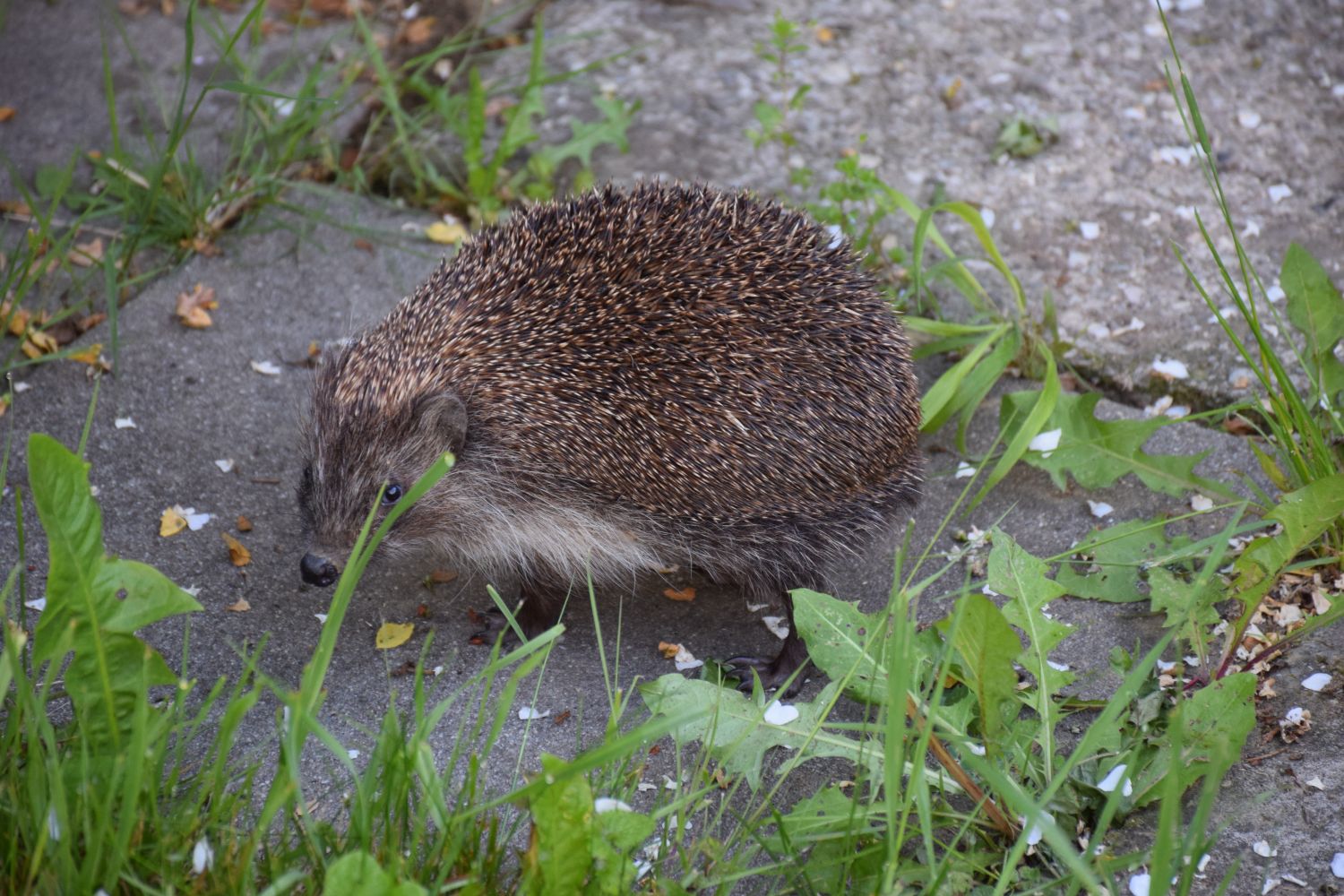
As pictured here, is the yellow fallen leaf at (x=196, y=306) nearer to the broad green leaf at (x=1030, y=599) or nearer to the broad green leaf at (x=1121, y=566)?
the broad green leaf at (x=1030, y=599)

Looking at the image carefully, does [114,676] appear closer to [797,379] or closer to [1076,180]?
[797,379]

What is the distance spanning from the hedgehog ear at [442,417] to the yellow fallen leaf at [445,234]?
78.7 inches

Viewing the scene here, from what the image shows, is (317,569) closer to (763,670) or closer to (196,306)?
(763,670)

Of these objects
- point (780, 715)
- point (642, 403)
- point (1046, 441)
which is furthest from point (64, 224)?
point (1046, 441)

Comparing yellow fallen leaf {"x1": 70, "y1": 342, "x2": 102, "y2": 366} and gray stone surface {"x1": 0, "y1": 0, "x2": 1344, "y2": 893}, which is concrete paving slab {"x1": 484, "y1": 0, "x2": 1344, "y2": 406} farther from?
yellow fallen leaf {"x1": 70, "y1": 342, "x2": 102, "y2": 366}

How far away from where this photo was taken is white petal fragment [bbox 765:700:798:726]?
11.9 ft

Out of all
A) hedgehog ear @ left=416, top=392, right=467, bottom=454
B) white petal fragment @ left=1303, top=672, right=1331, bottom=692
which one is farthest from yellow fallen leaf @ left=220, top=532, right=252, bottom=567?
white petal fragment @ left=1303, top=672, right=1331, bottom=692

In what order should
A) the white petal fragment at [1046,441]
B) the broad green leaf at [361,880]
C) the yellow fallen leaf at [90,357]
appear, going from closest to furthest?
the broad green leaf at [361,880] < the white petal fragment at [1046,441] < the yellow fallen leaf at [90,357]

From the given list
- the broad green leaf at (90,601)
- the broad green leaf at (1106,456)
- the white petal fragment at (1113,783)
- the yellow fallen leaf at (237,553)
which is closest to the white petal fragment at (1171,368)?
the broad green leaf at (1106,456)

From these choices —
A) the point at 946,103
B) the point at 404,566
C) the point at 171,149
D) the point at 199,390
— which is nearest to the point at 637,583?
the point at 404,566

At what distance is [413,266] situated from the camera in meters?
5.91

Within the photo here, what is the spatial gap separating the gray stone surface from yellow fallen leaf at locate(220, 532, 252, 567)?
0.03m

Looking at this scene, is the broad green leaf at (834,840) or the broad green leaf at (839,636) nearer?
the broad green leaf at (834,840)

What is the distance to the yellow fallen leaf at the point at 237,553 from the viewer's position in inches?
182
